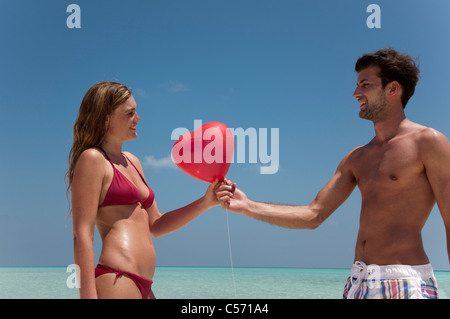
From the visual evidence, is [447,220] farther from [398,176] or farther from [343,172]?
[343,172]

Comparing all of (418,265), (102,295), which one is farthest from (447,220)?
(102,295)

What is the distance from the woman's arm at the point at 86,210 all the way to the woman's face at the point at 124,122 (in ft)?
Answer: 0.92

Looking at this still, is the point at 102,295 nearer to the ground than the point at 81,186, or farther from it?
nearer to the ground

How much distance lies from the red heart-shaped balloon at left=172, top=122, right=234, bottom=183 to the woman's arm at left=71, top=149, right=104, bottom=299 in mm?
975

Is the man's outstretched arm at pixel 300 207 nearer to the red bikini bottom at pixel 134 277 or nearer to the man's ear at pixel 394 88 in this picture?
the man's ear at pixel 394 88

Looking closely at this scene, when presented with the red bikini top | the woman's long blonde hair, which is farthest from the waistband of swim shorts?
the woman's long blonde hair

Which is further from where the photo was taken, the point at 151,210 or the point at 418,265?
the point at 151,210

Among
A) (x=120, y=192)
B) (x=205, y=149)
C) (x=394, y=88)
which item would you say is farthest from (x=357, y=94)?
(x=120, y=192)

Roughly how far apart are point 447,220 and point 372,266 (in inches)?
22.1

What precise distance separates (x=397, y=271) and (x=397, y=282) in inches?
2.8

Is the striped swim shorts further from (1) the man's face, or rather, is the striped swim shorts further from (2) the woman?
(2) the woman

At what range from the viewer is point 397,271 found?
8.89ft

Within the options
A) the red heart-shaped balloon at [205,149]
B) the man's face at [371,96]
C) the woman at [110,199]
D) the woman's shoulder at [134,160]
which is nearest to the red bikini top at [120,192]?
the woman at [110,199]
